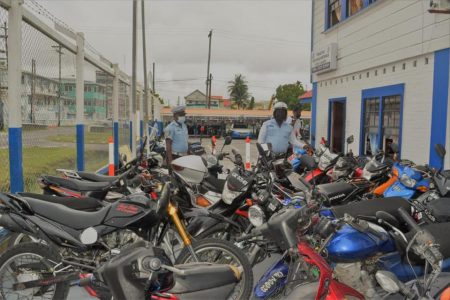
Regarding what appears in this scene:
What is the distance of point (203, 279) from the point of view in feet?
7.09

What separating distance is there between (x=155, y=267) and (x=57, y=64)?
5.46 metres

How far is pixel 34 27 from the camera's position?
530 centimetres

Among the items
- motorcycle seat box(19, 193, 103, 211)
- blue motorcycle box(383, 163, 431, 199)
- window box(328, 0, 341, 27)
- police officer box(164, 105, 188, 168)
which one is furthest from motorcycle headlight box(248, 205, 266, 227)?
window box(328, 0, 341, 27)

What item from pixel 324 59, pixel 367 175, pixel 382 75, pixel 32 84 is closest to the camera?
pixel 32 84

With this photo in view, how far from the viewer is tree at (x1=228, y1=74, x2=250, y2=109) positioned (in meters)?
93.2

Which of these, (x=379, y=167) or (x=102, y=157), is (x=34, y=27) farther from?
(x=102, y=157)

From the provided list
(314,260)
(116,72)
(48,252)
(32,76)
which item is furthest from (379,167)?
(116,72)

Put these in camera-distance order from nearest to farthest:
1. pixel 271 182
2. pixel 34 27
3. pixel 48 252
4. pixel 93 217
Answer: pixel 48 252, pixel 93 217, pixel 271 182, pixel 34 27

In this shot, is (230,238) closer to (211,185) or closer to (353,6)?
(211,185)

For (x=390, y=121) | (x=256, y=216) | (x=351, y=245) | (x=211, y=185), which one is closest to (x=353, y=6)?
(x=390, y=121)

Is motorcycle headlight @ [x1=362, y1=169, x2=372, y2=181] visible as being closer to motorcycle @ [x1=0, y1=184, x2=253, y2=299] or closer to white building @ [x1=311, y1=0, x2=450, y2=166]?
motorcycle @ [x1=0, y1=184, x2=253, y2=299]

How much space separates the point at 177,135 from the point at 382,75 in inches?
206

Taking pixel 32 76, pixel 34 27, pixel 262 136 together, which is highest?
pixel 34 27

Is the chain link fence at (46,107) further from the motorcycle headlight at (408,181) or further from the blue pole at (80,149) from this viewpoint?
the motorcycle headlight at (408,181)
